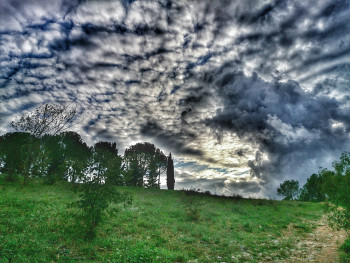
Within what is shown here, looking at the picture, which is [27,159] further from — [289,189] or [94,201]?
[289,189]

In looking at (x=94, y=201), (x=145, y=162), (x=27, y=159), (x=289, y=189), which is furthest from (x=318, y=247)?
(x=289, y=189)

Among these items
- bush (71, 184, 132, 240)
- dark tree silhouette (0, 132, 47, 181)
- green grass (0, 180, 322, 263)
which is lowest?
green grass (0, 180, 322, 263)

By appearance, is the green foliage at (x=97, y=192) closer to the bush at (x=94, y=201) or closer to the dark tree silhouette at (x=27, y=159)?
the bush at (x=94, y=201)

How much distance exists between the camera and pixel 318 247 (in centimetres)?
1311

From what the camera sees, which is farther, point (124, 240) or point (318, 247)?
point (318, 247)

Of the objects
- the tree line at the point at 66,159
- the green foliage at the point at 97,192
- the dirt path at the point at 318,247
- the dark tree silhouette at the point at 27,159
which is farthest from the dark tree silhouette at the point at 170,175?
the green foliage at the point at 97,192

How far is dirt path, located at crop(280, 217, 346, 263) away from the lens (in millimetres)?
10836

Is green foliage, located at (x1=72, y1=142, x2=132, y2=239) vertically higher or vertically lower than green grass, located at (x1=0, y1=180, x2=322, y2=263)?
higher

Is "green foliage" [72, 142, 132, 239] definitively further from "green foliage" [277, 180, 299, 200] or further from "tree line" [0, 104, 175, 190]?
"green foliage" [277, 180, 299, 200]

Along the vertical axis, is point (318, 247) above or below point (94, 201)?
below

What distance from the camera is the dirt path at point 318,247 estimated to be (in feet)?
35.6

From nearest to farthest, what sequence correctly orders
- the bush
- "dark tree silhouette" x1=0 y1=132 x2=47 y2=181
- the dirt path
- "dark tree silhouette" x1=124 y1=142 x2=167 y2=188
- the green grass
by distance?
the green grass → the dirt path → the bush → "dark tree silhouette" x1=0 y1=132 x2=47 y2=181 → "dark tree silhouette" x1=124 y1=142 x2=167 y2=188

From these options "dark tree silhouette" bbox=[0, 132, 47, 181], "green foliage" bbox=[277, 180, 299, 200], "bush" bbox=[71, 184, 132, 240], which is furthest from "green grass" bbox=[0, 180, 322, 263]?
"green foliage" bbox=[277, 180, 299, 200]

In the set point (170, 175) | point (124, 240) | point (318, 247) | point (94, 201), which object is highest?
point (170, 175)
